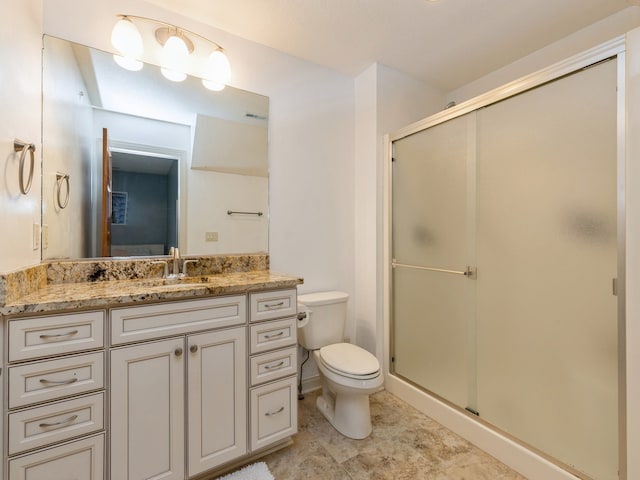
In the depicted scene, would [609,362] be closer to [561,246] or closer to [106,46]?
[561,246]

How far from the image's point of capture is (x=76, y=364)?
43.5 inches

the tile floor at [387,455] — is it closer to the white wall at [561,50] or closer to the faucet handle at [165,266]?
the faucet handle at [165,266]

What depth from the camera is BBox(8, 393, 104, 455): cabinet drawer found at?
1015mm

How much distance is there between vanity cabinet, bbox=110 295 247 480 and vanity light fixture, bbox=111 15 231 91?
138 cm

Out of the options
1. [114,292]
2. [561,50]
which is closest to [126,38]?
[114,292]

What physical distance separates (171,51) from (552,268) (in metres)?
2.34

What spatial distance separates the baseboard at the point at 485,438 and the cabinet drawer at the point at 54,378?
1.85 m

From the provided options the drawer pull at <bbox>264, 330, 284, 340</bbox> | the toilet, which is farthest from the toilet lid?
the drawer pull at <bbox>264, 330, 284, 340</bbox>

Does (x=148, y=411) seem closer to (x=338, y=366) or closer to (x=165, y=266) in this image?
(x=165, y=266)

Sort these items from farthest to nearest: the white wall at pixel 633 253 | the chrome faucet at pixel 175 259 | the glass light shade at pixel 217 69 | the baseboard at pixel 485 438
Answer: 1. the glass light shade at pixel 217 69
2. the chrome faucet at pixel 175 259
3. the baseboard at pixel 485 438
4. the white wall at pixel 633 253

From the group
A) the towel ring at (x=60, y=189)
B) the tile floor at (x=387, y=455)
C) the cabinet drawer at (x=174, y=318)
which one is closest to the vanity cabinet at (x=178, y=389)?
the cabinet drawer at (x=174, y=318)

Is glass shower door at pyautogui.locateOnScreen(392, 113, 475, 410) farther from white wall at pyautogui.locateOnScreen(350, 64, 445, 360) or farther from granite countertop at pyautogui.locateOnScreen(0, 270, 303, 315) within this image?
granite countertop at pyautogui.locateOnScreen(0, 270, 303, 315)

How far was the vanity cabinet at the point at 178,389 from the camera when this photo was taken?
46.9 inches

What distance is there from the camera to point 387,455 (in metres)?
1.63
